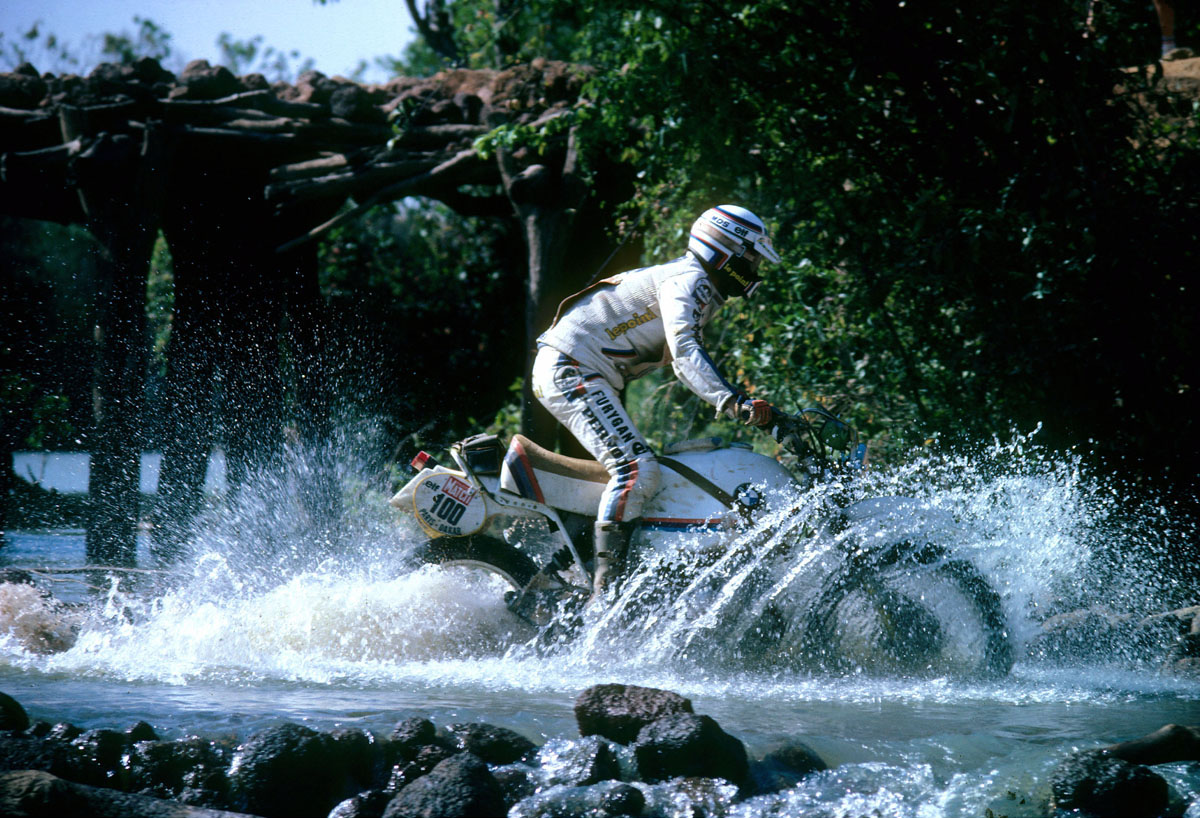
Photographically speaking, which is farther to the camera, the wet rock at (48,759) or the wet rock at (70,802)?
the wet rock at (48,759)

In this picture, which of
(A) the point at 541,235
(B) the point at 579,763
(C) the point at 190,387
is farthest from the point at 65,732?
(C) the point at 190,387

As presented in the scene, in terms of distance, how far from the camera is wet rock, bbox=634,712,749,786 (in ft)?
11.1

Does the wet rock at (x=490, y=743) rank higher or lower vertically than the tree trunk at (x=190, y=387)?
lower

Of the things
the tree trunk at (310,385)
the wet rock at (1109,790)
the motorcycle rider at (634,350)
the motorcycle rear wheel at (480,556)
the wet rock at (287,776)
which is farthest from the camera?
the tree trunk at (310,385)

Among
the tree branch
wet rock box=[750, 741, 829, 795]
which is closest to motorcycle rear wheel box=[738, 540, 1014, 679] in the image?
wet rock box=[750, 741, 829, 795]

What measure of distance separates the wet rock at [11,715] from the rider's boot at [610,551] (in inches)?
86.7

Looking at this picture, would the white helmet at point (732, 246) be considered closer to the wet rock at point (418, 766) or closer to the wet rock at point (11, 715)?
the wet rock at point (418, 766)

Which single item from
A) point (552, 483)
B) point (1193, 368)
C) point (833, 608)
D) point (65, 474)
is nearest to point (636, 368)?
point (552, 483)

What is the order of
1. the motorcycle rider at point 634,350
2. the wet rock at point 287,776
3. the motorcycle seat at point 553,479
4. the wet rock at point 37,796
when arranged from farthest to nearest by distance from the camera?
1. the motorcycle seat at point 553,479
2. the motorcycle rider at point 634,350
3. the wet rock at point 287,776
4. the wet rock at point 37,796

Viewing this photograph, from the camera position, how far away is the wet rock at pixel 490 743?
3564 mm

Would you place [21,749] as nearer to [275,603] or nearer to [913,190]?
[275,603]

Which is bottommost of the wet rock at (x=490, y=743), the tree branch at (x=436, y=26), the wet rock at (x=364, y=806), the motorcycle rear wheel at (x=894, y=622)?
the wet rock at (x=364, y=806)

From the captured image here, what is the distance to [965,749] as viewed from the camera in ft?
12.0

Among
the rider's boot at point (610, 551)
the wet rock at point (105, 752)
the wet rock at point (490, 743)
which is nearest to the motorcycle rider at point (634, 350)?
the rider's boot at point (610, 551)
